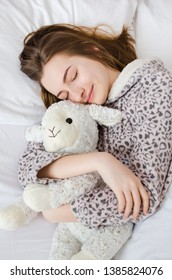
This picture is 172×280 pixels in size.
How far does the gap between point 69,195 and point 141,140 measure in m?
0.22

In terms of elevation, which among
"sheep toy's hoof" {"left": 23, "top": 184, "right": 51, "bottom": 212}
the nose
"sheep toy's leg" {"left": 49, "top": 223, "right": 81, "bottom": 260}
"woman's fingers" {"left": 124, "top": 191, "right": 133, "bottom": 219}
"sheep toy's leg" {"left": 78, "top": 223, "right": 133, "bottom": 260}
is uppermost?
the nose

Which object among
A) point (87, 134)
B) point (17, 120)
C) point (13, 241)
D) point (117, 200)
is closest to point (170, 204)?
point (117, 200)

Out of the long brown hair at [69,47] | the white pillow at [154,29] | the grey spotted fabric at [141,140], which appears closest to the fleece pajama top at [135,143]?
the grey spotted fabric at [141,140]

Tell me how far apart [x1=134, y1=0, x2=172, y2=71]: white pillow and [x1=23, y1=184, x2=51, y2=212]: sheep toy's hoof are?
65cm

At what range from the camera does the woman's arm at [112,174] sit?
3.27 feet

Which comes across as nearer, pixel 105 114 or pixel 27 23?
pixel 105 114

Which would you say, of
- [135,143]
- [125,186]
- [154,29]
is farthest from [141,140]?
[154,29]

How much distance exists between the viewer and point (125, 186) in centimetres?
100

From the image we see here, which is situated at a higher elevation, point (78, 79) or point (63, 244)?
point (78, 79)

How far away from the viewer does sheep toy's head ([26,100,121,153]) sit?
3.45 feet

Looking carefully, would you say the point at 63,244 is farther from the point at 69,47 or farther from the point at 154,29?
the point at 154,29

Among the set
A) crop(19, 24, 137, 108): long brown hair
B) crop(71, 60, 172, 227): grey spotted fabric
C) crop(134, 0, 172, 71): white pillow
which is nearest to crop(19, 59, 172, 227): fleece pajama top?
crop(71, 60, 172, 227): grey spotted fabric

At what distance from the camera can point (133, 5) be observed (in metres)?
1.56

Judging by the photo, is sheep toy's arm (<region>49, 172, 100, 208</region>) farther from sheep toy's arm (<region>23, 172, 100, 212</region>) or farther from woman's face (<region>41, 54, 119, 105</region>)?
woman's face (<region>41, 54, 119, 105</region>)
